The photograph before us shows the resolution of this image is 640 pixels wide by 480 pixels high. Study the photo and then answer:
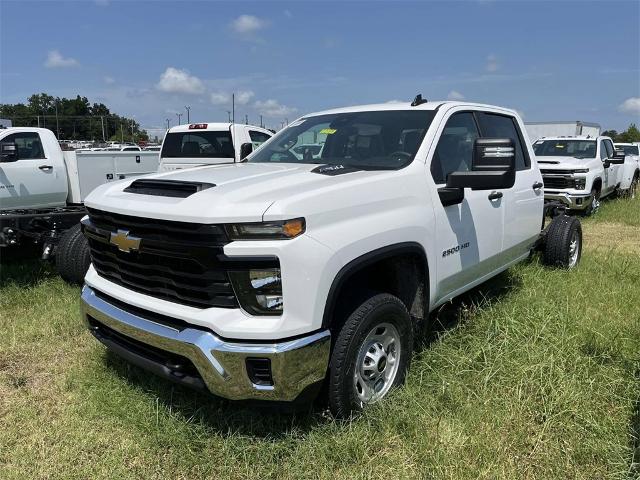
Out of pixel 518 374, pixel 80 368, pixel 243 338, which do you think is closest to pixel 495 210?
pixel 518 374

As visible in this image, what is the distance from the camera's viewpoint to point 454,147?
12.8 ft

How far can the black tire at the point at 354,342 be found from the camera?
2764mm

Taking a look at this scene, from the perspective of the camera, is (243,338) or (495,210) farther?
(495,210)

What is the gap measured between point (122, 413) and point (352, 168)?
210cm

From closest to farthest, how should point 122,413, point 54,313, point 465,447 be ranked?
point 465,447, point 122,413, point 54,313

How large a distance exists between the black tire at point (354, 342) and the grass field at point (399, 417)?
175mm

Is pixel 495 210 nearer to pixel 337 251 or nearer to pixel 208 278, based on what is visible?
pixel 337 251

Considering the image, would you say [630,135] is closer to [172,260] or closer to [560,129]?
[560,129]

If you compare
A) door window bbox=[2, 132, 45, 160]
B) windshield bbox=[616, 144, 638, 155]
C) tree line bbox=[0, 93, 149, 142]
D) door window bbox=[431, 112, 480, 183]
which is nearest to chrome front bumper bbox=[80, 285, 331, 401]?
door window bbox=[431, 112, 480, 183]

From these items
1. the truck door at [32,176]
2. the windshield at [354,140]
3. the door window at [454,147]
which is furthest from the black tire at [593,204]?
the truck door at [32,176]

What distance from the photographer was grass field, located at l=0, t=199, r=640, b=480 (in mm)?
2775

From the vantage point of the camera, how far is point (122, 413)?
3262 mm

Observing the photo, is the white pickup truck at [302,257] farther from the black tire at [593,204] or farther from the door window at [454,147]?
the black tire at [593,204]

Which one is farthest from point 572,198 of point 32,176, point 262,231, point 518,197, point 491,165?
point 262,231
